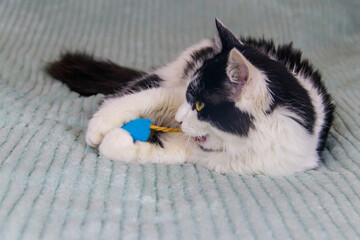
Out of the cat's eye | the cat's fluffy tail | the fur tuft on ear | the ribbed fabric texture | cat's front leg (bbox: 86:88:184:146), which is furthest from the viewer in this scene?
the cat's fluffy tail

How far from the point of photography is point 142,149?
1173 mm

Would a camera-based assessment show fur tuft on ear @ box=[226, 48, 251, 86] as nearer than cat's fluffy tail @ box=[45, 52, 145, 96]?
Yes

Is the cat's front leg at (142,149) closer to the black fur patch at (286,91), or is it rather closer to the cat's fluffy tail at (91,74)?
the black fur patch at (286,91)

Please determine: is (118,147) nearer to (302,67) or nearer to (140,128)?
(140,128)

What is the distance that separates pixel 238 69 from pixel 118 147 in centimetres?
38

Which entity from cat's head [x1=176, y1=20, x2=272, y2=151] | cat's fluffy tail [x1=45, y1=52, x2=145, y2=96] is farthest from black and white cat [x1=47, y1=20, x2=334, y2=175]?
cat's fluffy tail [x1=45, y1=52, x2=145, y2=96]

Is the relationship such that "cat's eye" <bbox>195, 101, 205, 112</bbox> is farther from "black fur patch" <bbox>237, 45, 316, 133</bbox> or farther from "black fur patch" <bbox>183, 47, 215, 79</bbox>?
"black fur patch" <bbox>183, 47, 215, 79</bbox>

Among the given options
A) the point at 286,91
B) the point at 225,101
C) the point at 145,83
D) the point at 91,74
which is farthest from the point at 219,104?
the point at 91,74

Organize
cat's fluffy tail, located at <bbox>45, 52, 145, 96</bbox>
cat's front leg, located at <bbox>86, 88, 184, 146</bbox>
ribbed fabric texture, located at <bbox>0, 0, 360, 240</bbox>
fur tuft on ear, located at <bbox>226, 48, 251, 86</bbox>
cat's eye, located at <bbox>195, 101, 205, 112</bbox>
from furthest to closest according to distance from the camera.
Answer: cat's fluffy tail, located at <bbox>45, 52, 145, 96</bbox> → cat's front leg, located at <bbox>86, 88, 184, 146</bbox> → cat's eye, located at <bbox>195, 101, 205, 112</bbox> → fur tuft on ear, located at <bbox>226, 48, 251, 86</bbox> → ribbed fabric texture, located at <bbox>0, 0, 360, 240</bbox>

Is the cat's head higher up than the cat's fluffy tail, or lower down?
higher up

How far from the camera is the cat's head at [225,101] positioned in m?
1.04

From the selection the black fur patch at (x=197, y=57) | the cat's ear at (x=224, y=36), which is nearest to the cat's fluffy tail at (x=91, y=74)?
the black fur patch at (x=197, y=57)

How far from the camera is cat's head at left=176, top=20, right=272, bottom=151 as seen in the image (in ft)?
3.40

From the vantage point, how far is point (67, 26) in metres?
2.35
